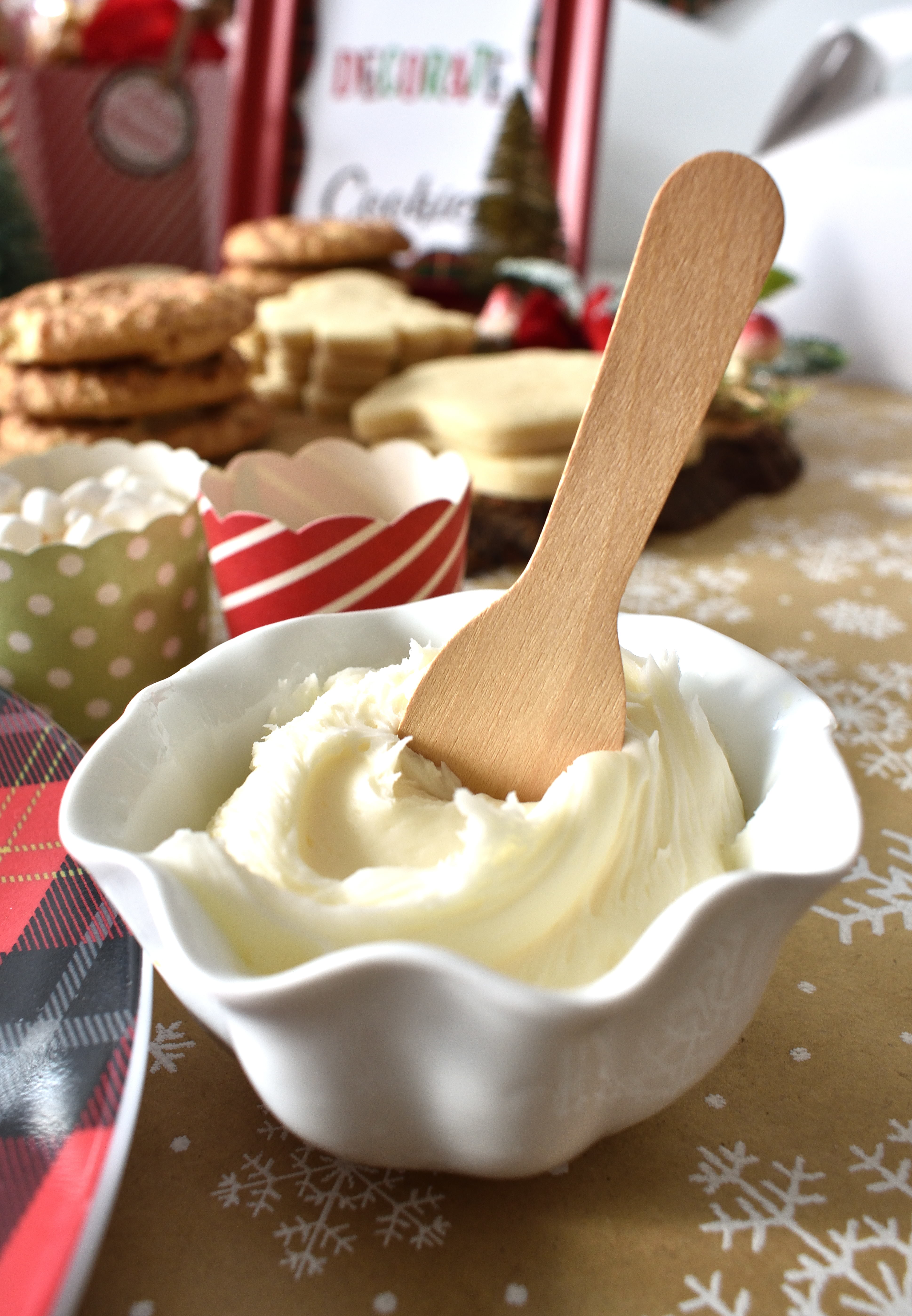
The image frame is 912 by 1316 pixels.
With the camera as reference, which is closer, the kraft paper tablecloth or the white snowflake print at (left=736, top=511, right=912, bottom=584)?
the kraft paper tablecloth

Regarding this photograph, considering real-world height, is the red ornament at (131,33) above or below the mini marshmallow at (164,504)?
above

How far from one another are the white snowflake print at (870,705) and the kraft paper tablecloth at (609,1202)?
15 cm

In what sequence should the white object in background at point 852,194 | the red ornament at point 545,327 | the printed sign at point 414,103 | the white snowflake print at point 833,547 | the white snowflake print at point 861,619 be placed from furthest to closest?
the printed sign at point 414,103, the white object in background at point 852,194, the red ornament at point 545,327, the white snowflake print at point 833,547, the white snowflake print at point 861,619

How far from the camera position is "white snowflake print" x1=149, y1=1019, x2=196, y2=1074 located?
0.36 meters

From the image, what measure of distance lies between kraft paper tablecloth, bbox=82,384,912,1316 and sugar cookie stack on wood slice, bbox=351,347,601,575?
0.45 meters

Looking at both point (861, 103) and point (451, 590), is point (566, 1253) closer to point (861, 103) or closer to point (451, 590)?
point (451, 590)

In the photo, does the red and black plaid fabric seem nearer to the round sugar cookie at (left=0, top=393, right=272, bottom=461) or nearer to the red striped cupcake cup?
the red striped cupcake cup

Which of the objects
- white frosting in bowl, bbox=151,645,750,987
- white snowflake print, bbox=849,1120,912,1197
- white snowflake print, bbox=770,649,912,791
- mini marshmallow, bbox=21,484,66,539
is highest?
white frosting in bowl, bbox=151,645,750,987

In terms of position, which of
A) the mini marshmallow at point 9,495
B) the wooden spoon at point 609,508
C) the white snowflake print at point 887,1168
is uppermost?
the wooden spoon at point 609,508

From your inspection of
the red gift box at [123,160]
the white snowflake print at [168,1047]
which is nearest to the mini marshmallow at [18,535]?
the white snowflake print at [168,1047]

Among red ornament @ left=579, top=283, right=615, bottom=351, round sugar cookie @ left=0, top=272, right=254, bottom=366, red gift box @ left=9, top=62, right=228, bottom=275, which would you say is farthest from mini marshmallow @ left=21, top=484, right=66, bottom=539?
red gift box @ left=9, top=62, right=228, bottom=275

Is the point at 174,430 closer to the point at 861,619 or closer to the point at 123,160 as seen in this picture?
the point at 861,619

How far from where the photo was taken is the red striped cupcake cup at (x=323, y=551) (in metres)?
0.51

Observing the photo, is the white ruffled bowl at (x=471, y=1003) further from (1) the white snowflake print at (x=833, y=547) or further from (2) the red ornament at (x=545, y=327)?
(2) the red ornament at (x=545, y=327)
